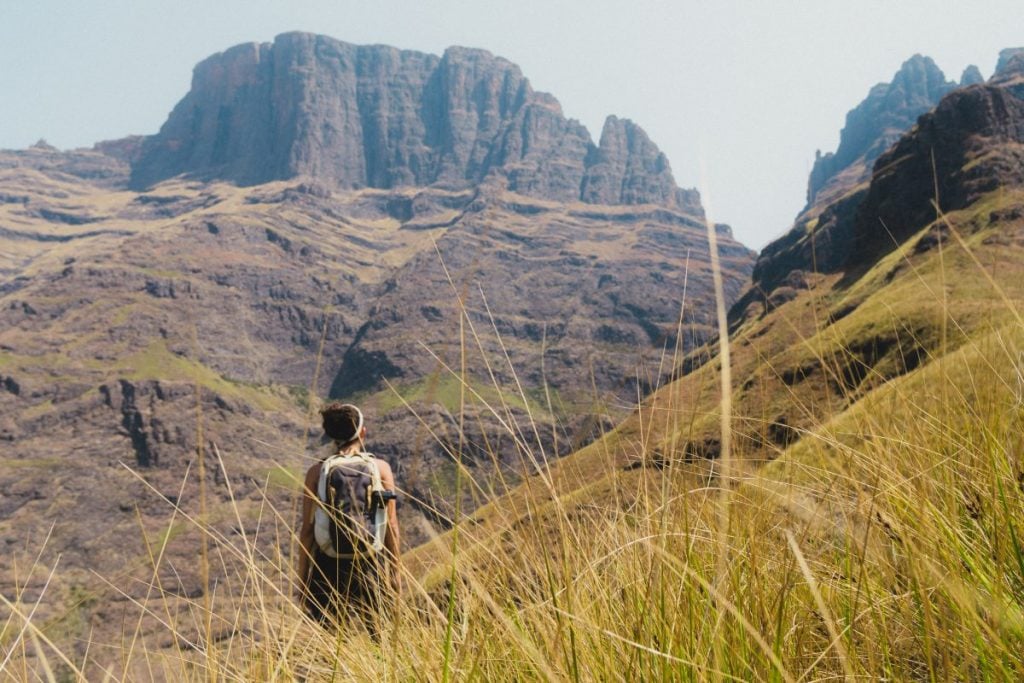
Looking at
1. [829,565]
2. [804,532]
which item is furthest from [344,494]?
[804,532]

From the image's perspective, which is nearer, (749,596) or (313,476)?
(749,596)

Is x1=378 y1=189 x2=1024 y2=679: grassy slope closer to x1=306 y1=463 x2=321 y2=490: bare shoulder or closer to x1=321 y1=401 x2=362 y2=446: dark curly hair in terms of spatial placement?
Result: x1=321 y1=401 x2=362 y2=446: dark curly hair

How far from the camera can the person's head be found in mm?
4638

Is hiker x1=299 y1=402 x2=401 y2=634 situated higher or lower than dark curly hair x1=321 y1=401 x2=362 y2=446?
lower

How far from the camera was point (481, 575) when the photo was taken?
9.11ft

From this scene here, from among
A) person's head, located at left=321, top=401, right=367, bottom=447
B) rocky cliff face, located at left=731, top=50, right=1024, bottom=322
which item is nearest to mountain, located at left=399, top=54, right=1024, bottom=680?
person's head, located at left=321, top=401, right=367, bottom=447

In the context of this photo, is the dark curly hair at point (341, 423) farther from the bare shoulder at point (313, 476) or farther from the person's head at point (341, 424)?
the bare shoulder at point (313, 476)

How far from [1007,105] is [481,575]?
161010 millimetres

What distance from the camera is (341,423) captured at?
15.5ft

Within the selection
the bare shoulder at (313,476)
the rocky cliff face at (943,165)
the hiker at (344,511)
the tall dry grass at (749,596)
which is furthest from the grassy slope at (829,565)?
the rocky cliff face at (943,165)

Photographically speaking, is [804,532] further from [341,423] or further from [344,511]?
[341,423]

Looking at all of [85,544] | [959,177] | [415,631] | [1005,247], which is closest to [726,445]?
[415,631]

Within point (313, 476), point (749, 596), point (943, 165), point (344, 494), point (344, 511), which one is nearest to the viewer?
point (749, 596)

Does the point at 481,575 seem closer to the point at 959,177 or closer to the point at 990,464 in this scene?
the point at 990,464
